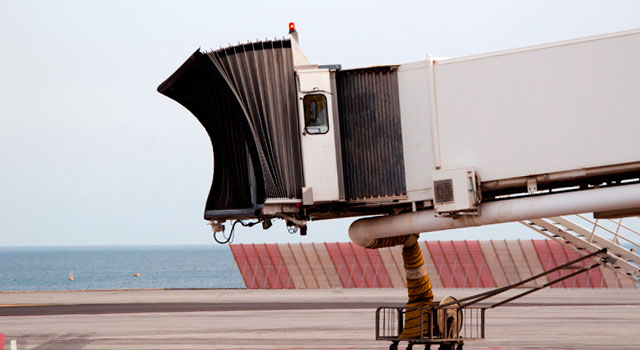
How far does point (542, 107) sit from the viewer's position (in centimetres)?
1289

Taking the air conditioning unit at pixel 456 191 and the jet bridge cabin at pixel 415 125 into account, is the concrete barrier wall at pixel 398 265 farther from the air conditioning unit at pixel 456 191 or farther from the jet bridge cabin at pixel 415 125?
the air conditioning unit at pixel 456 191

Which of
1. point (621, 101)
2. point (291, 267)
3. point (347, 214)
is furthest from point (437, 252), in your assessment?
point (621, 101)

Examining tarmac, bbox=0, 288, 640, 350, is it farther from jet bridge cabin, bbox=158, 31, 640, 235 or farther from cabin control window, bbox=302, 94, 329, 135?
cabin control window, bbox=302, 94, 329, 135

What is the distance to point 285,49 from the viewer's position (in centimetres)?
1394

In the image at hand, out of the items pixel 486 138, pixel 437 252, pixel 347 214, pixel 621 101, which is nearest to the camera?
pixel 621 101

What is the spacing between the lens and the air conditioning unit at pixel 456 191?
13.1 m

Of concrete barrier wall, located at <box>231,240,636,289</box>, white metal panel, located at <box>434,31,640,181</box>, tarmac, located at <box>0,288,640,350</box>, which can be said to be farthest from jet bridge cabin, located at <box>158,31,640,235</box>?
concrete barrier wall, located at <box>231,240,636,289</box>

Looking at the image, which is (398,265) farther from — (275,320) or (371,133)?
(371,133)

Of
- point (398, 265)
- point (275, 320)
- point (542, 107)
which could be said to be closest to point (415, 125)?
point (542, 107)

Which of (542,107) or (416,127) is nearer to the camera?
(542,107)

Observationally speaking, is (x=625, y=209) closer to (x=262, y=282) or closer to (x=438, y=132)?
(x=438, y=132)

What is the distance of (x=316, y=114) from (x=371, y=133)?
1028mm

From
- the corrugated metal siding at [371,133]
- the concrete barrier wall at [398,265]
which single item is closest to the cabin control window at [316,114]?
the corrugated metal siding at [371,133]

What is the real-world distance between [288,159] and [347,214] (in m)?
2.43
